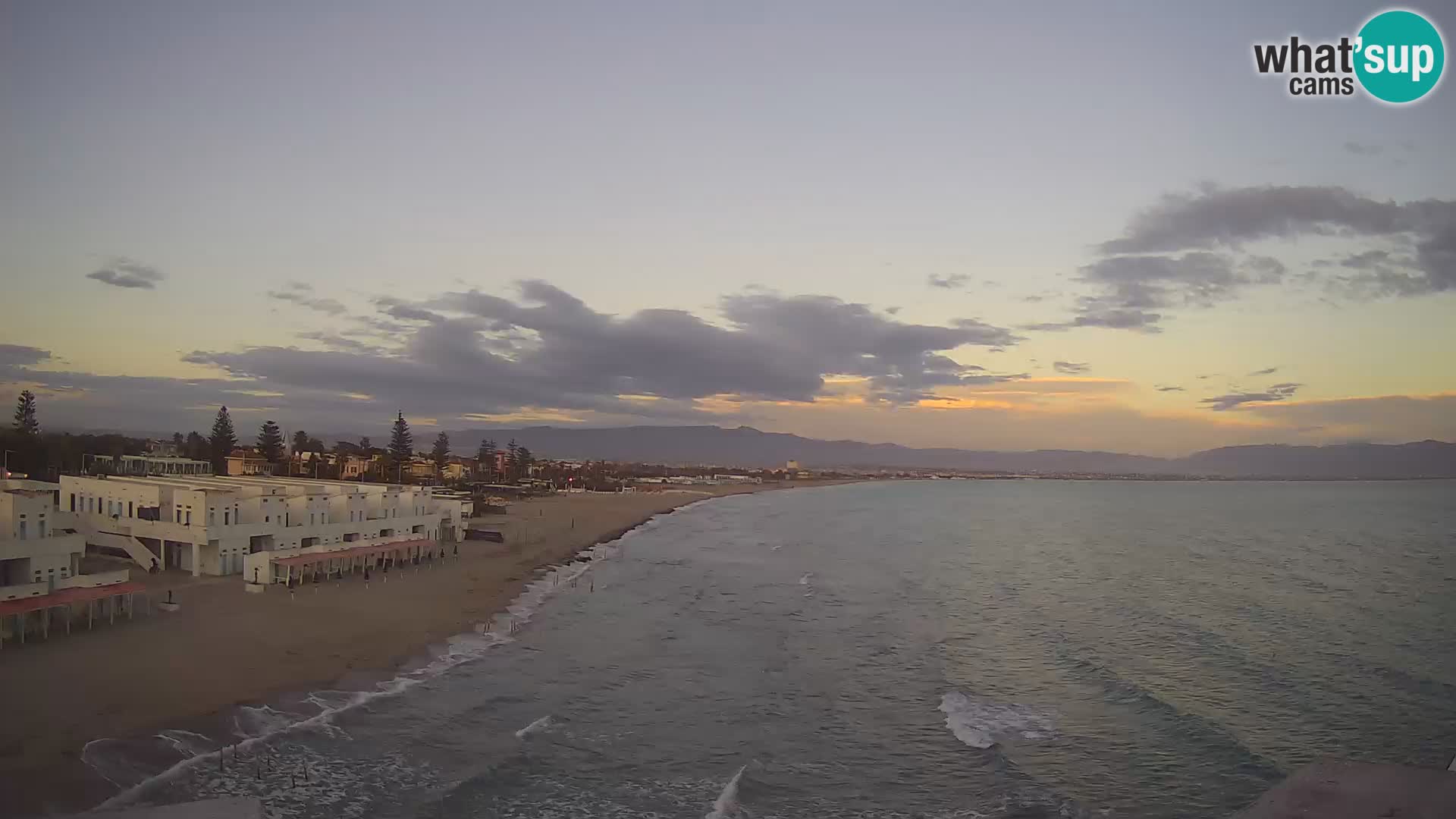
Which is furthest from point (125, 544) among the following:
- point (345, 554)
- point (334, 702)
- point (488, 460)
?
Answer: point (488, 460)

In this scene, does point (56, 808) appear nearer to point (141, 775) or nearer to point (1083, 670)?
point (141, 775)

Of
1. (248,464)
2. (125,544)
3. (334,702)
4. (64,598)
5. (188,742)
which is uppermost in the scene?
(248,464)

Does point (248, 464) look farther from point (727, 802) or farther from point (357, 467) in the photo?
point (727, 802)

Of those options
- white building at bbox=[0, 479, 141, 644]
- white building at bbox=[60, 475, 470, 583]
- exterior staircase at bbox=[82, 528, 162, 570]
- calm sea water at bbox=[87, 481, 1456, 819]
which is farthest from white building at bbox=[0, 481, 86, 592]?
calm sea water at bbox=[87, 481, 1456, 819]

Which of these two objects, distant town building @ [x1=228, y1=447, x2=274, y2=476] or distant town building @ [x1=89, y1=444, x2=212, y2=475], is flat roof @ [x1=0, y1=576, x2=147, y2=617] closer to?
distant town building @ [x1=89, y1=444, x2=212, y2=475]

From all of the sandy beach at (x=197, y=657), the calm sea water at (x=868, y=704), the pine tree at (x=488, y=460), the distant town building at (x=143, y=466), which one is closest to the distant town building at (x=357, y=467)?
the distant town building at (x=143, y=466)

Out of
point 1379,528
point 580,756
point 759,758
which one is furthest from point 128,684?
point 1379,528
